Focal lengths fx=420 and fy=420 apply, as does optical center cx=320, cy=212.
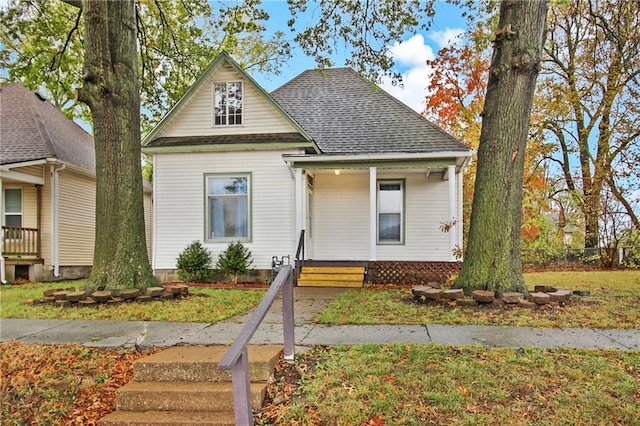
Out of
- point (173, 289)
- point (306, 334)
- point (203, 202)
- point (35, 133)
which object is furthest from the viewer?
point (35, 133)

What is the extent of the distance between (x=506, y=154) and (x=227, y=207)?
759 cm

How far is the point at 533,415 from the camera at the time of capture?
3.07 meters

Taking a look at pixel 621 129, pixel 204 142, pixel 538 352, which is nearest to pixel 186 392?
pixel 538 352

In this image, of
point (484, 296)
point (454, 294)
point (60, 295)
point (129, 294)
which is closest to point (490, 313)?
point (484, 296)

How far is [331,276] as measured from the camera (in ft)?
36.1

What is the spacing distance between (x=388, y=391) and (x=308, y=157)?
26.7ft

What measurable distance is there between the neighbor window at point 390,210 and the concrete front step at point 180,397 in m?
9.41

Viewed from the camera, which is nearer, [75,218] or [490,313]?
[490,313]

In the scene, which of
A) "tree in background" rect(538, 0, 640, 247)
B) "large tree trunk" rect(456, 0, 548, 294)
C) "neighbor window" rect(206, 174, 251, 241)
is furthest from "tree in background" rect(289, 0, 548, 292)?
"tree in background" rect(538, 0, 640, 247)

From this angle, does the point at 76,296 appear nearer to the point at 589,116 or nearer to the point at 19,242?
the point at 19,242

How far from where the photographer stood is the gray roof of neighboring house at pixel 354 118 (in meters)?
11.6

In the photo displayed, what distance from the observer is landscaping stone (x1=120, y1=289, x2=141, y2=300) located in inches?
285

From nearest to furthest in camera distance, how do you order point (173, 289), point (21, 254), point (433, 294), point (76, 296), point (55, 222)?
point (433, 294)
point (76, 296)
point (173, 289)
point (21, 254)
point (55, 222)

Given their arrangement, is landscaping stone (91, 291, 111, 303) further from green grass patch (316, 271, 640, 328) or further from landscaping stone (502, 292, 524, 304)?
landscaping stone (502, 292, 524, 304)
